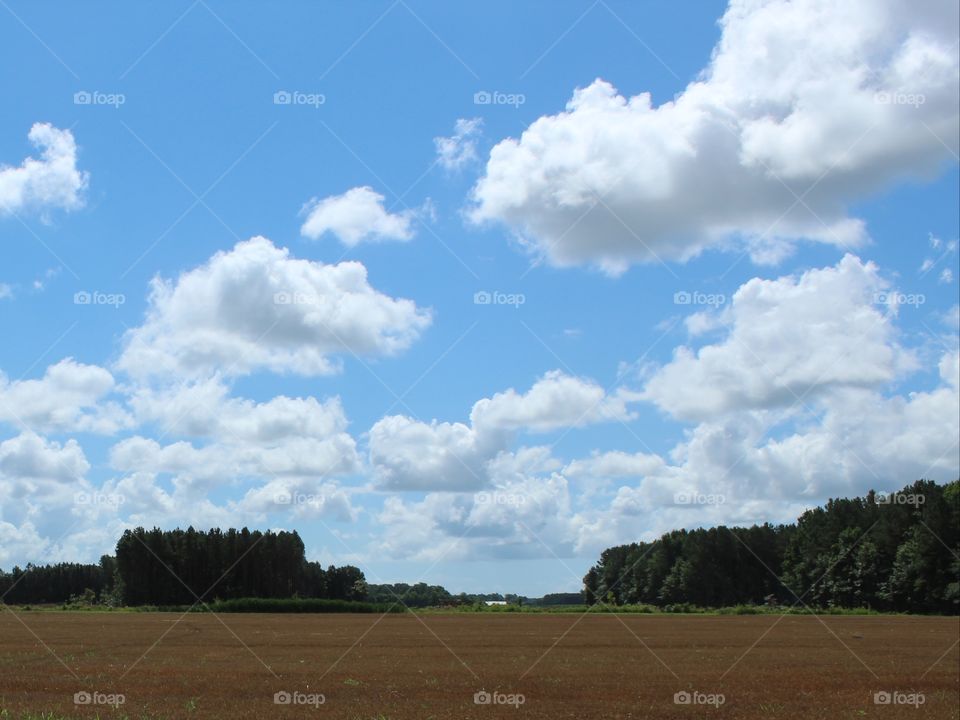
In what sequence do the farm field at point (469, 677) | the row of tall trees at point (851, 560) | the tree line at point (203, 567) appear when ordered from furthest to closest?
the tree line at point (203, 567) < the row of tall trees at point (851, 560) < the farm field at point (469, 677)

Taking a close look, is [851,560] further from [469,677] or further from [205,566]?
[469,677]

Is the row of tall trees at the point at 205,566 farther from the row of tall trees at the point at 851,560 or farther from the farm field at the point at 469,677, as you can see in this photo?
the farm field at the point at 469,677

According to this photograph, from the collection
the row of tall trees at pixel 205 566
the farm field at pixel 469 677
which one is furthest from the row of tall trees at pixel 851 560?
the row of tall trees at pixel 205 566

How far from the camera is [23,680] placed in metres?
35.6

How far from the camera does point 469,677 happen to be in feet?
129

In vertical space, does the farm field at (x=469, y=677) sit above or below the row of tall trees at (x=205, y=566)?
below

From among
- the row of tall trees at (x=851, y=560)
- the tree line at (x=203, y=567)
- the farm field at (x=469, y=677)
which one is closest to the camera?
the farm field at (x=469, y=677)

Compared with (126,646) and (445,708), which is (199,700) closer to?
(445,708)

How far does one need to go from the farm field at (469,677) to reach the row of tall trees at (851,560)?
215ft

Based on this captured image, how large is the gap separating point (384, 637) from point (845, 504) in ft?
414

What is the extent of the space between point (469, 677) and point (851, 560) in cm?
13574

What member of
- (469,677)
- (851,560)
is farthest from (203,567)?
(469,677)

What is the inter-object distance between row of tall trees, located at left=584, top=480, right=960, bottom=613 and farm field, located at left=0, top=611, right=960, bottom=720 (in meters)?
65.6

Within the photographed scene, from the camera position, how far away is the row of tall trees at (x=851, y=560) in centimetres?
13512
